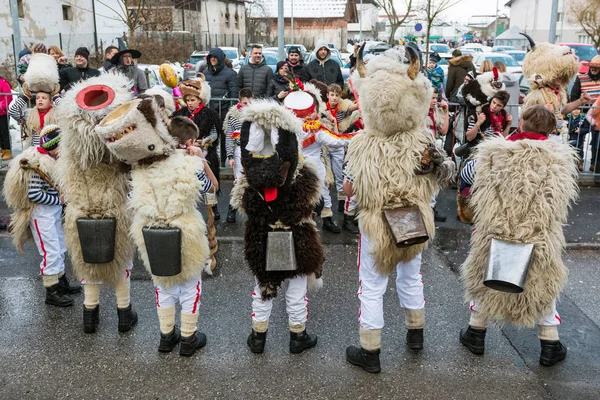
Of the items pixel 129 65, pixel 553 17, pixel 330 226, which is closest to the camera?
pixel 330 226

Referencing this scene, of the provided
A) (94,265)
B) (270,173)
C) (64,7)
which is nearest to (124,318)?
(94,265)

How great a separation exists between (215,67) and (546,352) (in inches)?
278

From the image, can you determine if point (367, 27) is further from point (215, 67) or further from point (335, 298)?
point (335, 298)

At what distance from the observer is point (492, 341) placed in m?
4.36

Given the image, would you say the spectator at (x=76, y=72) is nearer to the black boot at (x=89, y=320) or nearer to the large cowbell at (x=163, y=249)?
the black boot at (x=89, y=320)

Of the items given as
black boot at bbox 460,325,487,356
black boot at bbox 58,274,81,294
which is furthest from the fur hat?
black boot at bbox 460,325,487,356

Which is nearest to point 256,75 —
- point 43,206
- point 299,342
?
point 43,206

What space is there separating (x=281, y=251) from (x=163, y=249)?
81cm

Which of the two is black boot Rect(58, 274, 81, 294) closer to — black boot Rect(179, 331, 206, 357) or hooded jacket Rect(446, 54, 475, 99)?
black boot Rect(179, 331, 206, 357)

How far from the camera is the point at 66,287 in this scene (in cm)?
517

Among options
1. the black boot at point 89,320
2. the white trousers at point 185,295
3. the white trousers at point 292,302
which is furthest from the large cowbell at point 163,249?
the black boot at point 89,320

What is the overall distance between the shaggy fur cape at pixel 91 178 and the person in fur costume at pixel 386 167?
1.72 meters

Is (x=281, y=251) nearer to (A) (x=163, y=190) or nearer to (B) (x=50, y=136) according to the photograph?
(A) (x=163, y=190)

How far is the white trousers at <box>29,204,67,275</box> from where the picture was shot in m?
4.84
